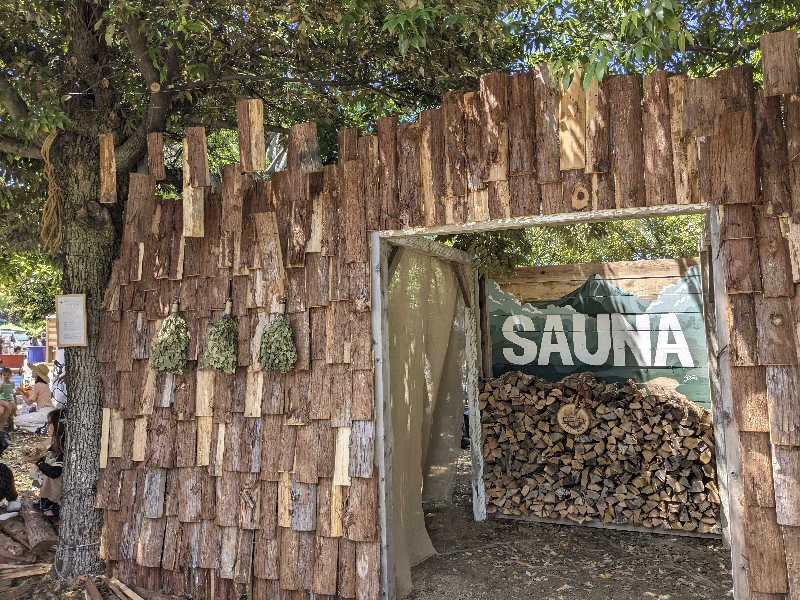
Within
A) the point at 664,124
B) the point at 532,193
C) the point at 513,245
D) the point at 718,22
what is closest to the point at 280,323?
the point at 532,193

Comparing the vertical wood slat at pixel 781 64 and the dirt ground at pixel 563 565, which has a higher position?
the vertical wood slat at pixel 781 64

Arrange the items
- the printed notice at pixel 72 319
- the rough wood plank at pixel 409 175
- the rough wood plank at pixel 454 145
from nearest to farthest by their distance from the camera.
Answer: the rough wood plank at pixel 454 145, the rough wood plank at pixel 409 175, the printed notice at pixel 72 319

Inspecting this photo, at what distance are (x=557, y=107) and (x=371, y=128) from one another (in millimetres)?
2751

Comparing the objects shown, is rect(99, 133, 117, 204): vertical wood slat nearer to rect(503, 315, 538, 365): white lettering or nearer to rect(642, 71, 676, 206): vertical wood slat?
rect(642, 71, 676, 206): vertical wood slat

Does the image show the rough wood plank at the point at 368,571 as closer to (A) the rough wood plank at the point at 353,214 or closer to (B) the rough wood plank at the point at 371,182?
(A) the rough wood plank at the point at 353,214

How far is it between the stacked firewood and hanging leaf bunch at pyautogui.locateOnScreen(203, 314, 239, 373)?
8.53ft

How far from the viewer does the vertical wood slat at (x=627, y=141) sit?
2939 millimetres

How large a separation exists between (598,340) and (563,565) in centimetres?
202

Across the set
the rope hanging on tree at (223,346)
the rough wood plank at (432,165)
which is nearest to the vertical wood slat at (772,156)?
the rough wood plank at (432,165)

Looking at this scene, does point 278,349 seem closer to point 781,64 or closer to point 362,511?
point 362,511

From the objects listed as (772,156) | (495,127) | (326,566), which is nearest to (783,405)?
(772,156)

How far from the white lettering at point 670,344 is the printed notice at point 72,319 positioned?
15.4 ft

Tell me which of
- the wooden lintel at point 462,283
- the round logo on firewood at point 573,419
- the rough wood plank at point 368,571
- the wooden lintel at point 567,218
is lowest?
the rough wood plank at point 368,571

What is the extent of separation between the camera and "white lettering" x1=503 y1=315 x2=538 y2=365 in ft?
18.8
